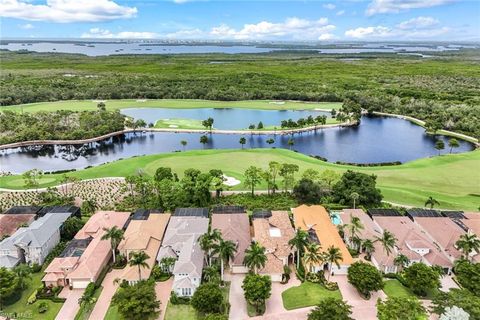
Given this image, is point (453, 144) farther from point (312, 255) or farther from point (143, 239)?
point (143, 239)

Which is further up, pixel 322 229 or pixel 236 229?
pixel 236 229

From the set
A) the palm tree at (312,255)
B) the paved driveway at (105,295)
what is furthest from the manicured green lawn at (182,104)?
the palm tree at (312,255)

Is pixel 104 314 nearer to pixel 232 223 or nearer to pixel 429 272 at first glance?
pixel 232 223

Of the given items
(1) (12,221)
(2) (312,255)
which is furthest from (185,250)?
(1) (12,221)

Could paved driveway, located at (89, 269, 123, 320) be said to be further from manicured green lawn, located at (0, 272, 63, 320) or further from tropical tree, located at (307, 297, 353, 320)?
tropical tree, located at (307, 297, 353, 320)

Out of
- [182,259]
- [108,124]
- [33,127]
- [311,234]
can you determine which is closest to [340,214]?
[311,234]

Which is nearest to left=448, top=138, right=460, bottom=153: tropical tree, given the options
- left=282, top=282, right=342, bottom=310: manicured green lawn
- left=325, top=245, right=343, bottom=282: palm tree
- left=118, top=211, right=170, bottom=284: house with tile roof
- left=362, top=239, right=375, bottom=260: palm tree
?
left=362, top=239, right=375, bottom=260: palm tree

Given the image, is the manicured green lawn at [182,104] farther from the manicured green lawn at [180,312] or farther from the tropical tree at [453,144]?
the manicured green lawn at [180,312]
